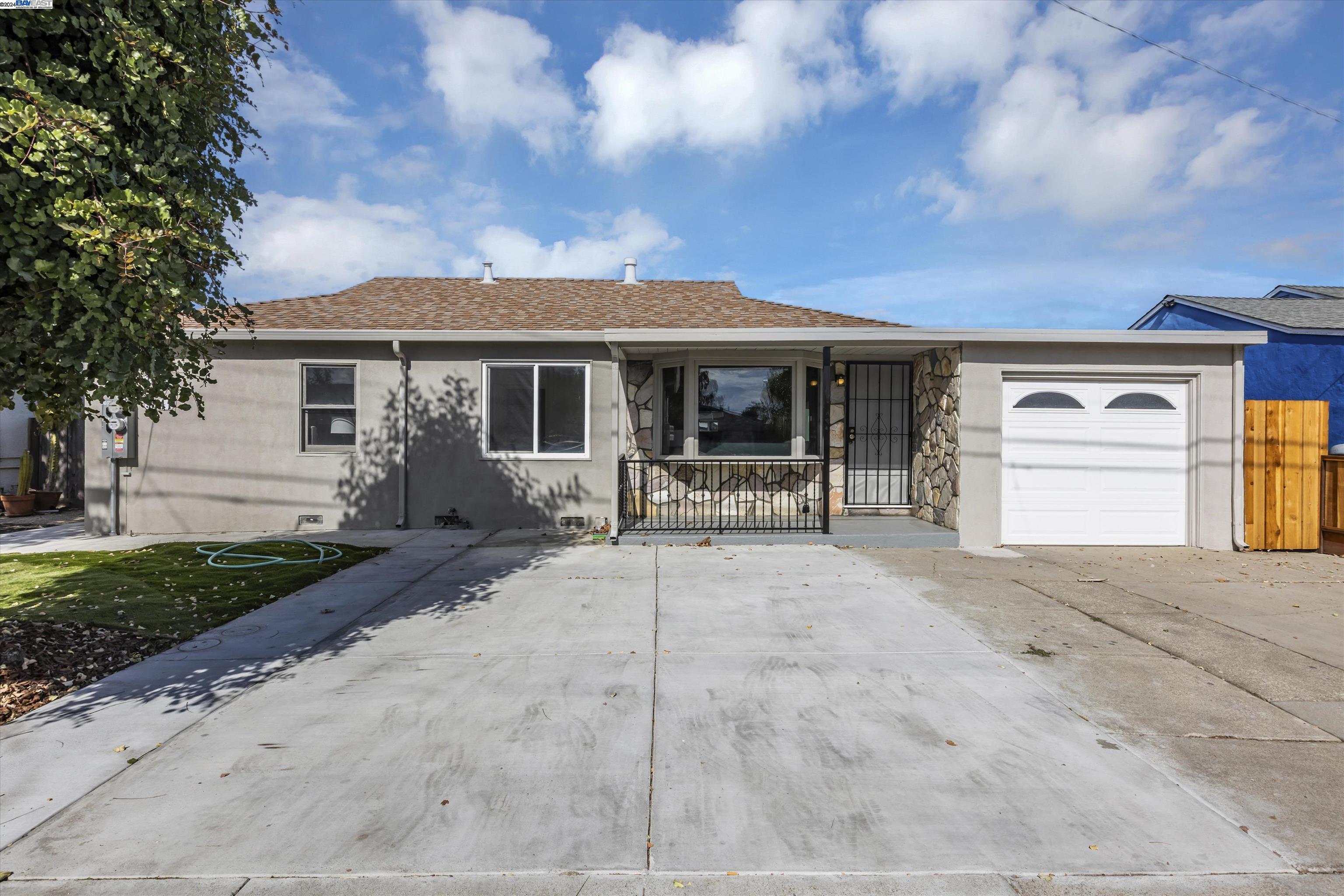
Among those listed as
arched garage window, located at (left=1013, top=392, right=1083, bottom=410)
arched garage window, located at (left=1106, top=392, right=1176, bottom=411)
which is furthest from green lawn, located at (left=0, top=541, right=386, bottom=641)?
arched garage window, located at (left=1106, top=392, right=1176, bottom=411)

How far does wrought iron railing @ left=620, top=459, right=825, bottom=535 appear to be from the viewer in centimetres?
986

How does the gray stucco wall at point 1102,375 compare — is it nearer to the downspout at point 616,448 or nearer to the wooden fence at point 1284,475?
the wooden fence at point 1284,475

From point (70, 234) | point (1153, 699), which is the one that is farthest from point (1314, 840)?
point (70, 234)

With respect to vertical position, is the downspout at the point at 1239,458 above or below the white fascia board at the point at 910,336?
below

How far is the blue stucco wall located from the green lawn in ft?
53.7

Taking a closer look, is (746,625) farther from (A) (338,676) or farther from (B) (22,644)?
(B) (22,644)

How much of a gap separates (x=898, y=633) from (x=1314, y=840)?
2.55m

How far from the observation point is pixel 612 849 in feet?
7.75

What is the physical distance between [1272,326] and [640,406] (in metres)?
12.8

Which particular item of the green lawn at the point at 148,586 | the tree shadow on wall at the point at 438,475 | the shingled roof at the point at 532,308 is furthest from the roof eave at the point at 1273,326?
the green lawn at the point at 148,586

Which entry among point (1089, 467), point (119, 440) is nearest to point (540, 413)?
point (119, 440)

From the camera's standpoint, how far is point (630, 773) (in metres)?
2.89

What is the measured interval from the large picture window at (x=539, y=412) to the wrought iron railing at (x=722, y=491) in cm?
108

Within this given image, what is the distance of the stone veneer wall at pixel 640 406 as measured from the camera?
10000 millimetres
